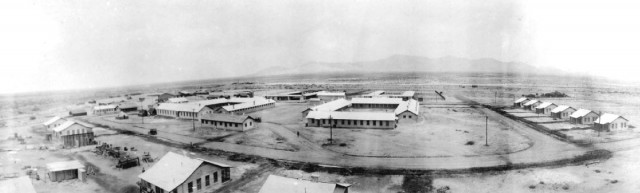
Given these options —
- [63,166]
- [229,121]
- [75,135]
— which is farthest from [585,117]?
[75,135]

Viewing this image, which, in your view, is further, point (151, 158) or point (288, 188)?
point (151, 158)

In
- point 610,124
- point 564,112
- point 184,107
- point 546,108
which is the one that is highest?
point 184,107

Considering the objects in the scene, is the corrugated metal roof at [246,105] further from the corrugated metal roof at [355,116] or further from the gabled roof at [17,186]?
the gabled roof at [17,186]

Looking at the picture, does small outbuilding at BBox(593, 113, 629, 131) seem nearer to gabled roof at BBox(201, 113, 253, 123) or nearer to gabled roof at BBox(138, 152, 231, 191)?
gabled roof at BBox(201, 113, 253, 123)

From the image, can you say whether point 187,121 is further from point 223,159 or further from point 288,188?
point 288,188

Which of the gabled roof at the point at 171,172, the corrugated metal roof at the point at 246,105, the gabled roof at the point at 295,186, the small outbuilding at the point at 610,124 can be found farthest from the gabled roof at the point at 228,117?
the small outbuilding at the point at 610,124

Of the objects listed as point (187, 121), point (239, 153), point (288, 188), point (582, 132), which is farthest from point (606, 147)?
point (187, 121)

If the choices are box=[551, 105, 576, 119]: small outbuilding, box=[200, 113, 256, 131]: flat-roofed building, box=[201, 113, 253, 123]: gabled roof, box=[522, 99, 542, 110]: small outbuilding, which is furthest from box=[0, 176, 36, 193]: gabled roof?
box=[522, 99, 542, 110]: small outbuilding

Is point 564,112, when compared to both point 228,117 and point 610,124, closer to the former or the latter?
point 610,124
